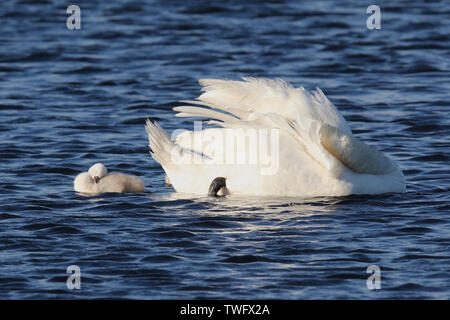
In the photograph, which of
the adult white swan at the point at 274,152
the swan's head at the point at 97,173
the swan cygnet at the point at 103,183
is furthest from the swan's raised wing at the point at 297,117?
the swan's head at the point at 97,173

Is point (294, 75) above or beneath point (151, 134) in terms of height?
above

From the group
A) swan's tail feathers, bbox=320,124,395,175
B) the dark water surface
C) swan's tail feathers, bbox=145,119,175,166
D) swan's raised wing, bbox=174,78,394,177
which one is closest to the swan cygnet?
the dark water surface

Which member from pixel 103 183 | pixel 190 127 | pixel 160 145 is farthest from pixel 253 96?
pixel 190 127

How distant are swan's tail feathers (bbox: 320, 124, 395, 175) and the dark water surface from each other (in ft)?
1.10

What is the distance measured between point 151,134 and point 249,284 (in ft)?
10.4

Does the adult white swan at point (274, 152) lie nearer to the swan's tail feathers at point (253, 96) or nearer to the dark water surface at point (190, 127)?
the swan's tail feathers at point (253, 96)

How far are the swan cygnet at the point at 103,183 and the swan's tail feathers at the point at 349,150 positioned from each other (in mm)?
1958

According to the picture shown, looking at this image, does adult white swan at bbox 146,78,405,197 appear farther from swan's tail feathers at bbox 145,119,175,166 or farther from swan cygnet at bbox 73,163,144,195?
swan cygnet at bbox 73,163,144,195

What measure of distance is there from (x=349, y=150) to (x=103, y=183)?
2.44m

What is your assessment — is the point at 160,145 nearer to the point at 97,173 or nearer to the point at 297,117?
the point at 97,173

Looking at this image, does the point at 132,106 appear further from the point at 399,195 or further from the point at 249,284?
the point at 249,284

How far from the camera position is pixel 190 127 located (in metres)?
14.0
